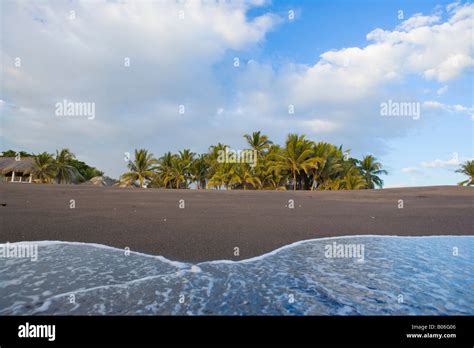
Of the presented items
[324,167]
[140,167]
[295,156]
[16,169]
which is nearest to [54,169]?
[16,169]

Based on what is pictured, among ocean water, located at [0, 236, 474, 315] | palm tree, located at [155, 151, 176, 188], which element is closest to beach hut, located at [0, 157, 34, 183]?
palm tree, located at [155, 151, 176, 188]

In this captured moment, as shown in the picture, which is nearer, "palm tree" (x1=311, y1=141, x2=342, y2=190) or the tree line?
"palm tree" (x1=311, y1=141, x2=342, y2=190)

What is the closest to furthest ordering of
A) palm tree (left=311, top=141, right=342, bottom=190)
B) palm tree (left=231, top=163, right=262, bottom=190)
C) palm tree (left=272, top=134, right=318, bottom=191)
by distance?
palm tree (left=272, top=134, right=318, bottom=191), palm tree (left=231, top=163, right=262, bottom=190), palm tree (left=311, top=141, right=342, bottom=190)

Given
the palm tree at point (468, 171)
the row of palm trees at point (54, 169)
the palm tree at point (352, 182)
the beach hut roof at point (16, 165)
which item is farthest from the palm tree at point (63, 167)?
the palm tree at point (468, 171)

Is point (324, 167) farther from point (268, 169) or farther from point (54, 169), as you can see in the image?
point (54, 169)

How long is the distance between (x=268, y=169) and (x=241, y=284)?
2758cm

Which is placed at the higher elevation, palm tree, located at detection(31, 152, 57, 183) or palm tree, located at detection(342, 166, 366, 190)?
palm tree, located at detection(31, 152, 57, 183)

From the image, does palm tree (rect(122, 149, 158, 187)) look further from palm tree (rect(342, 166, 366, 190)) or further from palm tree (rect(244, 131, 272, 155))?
palm tree (rect(342, 166, 366, 190))

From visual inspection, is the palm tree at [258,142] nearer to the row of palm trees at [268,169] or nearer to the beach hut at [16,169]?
the row of palm trees at [268,169]

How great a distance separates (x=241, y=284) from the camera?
132 inches

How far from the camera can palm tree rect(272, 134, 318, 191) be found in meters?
29.8

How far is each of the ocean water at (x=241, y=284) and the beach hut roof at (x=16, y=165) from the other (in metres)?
39.2
